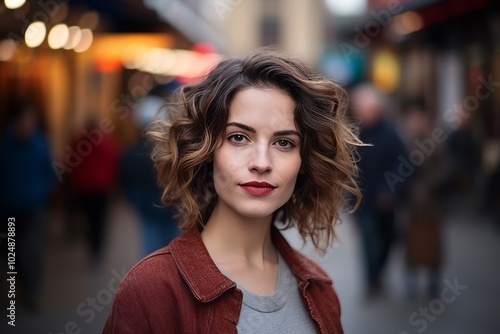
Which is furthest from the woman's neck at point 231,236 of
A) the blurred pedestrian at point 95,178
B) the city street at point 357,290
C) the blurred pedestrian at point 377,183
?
the blurred pedestrian at point 95,178

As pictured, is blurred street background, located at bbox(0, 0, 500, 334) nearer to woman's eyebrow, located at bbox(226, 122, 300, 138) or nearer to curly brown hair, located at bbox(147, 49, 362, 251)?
curly brown hair, located at bbox(147, 49, 362, 251)

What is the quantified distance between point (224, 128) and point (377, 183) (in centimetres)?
671

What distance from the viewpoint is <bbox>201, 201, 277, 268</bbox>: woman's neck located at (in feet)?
8.13

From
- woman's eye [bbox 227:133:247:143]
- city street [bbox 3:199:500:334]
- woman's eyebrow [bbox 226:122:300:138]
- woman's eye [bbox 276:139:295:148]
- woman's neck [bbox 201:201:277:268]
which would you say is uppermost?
woman's eyebrow [bbox 226:122:300:138]

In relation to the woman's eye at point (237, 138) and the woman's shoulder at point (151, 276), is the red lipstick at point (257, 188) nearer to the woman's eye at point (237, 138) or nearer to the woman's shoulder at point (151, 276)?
the woman's eye at point (237, 138)

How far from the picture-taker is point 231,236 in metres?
2.49

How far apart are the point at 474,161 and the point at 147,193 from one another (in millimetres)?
9721

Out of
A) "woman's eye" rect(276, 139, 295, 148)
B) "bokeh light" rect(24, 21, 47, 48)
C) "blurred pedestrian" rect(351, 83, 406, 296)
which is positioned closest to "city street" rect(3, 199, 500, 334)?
"blurred pedestrian" rect(351, 83, 406, 296)

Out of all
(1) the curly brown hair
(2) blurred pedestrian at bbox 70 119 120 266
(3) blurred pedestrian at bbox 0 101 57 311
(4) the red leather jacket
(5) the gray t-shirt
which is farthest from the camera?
(2) blurred pedestrian at bbox 70 119 120 266

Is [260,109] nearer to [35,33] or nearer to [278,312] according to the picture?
[278,312]

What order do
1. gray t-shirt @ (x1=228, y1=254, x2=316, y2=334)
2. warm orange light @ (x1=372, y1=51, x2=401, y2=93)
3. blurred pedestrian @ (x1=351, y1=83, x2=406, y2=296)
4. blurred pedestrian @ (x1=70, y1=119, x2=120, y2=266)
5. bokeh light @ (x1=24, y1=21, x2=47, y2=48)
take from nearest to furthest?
gray t-shirt @ (x1=228, y1=254, x2=316, y2=334), bokeh light @ (x1=24, y1=21, x2=47, y2=48), blurred pedestrian @ (x1=351, y1=83, x2=406, y2=296), blurred pedestrian @ (x1=70, y1=119, x2=120, y2=266), warm orange light @ (x1=372, y1=51, x2=401, y2=93)

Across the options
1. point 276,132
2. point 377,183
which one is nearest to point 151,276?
point 276,132

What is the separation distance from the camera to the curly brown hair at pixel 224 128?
7.97 ft

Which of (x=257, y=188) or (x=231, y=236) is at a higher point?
(x=257, y=188)
